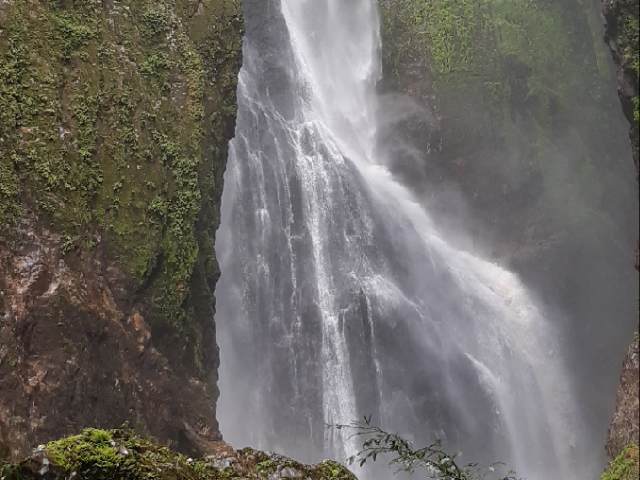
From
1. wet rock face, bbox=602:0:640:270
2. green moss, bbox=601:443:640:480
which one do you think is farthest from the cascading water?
wet rock face, bbox=602:0:640:270

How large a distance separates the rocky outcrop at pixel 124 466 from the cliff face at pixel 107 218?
5.40m

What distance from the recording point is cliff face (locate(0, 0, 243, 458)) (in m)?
12.3

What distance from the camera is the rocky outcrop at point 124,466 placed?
5.27 m

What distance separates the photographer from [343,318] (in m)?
23.8

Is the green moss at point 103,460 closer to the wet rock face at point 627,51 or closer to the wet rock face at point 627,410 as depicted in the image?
the wet rock face at point 627,410

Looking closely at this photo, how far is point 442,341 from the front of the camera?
25.4 m

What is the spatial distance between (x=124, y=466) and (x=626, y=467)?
9086 millimetres

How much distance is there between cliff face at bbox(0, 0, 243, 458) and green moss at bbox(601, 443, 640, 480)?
8786mm

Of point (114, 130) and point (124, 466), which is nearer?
point (124, 466)

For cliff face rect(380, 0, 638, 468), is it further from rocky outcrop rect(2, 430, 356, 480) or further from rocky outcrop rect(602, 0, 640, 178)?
rocky outcrop rect(2, 430, 356, 480)

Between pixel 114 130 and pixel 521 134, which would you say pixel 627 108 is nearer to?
pixel 114 130

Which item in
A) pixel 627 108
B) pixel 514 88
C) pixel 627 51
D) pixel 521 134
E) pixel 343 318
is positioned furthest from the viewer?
pixel 514 88

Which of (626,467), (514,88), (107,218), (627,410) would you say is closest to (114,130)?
(107,218)

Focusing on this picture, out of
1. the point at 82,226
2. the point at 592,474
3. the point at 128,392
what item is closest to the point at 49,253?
the point at 82,226
